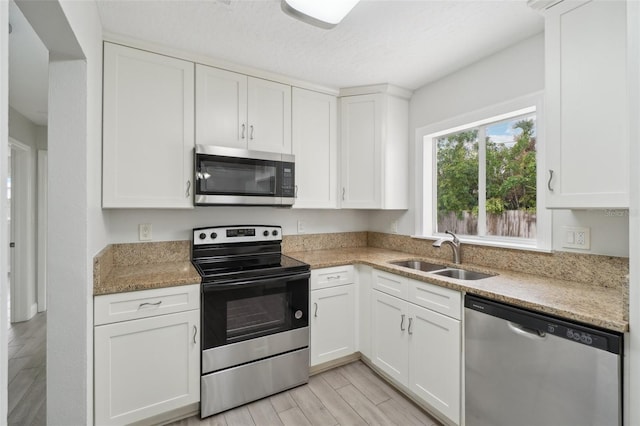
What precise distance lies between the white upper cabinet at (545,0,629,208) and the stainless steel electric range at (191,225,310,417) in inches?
64.0

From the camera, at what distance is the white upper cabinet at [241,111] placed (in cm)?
214

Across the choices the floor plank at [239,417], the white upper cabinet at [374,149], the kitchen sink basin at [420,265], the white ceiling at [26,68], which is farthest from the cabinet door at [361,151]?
the white ceiling at [26,68]

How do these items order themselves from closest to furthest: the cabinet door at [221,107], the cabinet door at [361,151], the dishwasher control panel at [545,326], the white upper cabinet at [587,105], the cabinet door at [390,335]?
the dishwasher control panel at [545,326] < the white upper cabinet at [587,105] < the cabinet door at [390,335] < the cabinet door at [221,107] < the cabinet door at [361,151]

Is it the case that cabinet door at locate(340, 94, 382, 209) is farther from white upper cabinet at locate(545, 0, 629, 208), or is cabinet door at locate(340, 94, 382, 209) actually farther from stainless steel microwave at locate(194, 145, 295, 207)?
white upper cabinet at locate(545, 0, 629, 208)

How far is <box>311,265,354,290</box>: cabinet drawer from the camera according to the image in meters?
2.23

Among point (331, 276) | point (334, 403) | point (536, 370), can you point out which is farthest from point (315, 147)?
point (536, 370)

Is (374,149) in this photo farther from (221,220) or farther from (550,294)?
(550,294)

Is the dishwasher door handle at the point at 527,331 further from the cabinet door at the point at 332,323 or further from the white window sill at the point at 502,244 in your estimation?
the cabinet door at the point at 332,323

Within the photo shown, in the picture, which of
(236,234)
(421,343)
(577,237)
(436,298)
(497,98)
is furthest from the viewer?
(236,234)

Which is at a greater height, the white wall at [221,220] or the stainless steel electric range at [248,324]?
the white wall at [221,220]

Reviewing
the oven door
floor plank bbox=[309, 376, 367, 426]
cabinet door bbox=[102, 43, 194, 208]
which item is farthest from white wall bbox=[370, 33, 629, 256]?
cabinet door bbox=[102, 43, 194, 208]

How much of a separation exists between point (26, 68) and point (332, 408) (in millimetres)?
3331

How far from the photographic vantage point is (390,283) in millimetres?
2105

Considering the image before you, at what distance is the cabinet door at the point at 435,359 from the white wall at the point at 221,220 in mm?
1328
